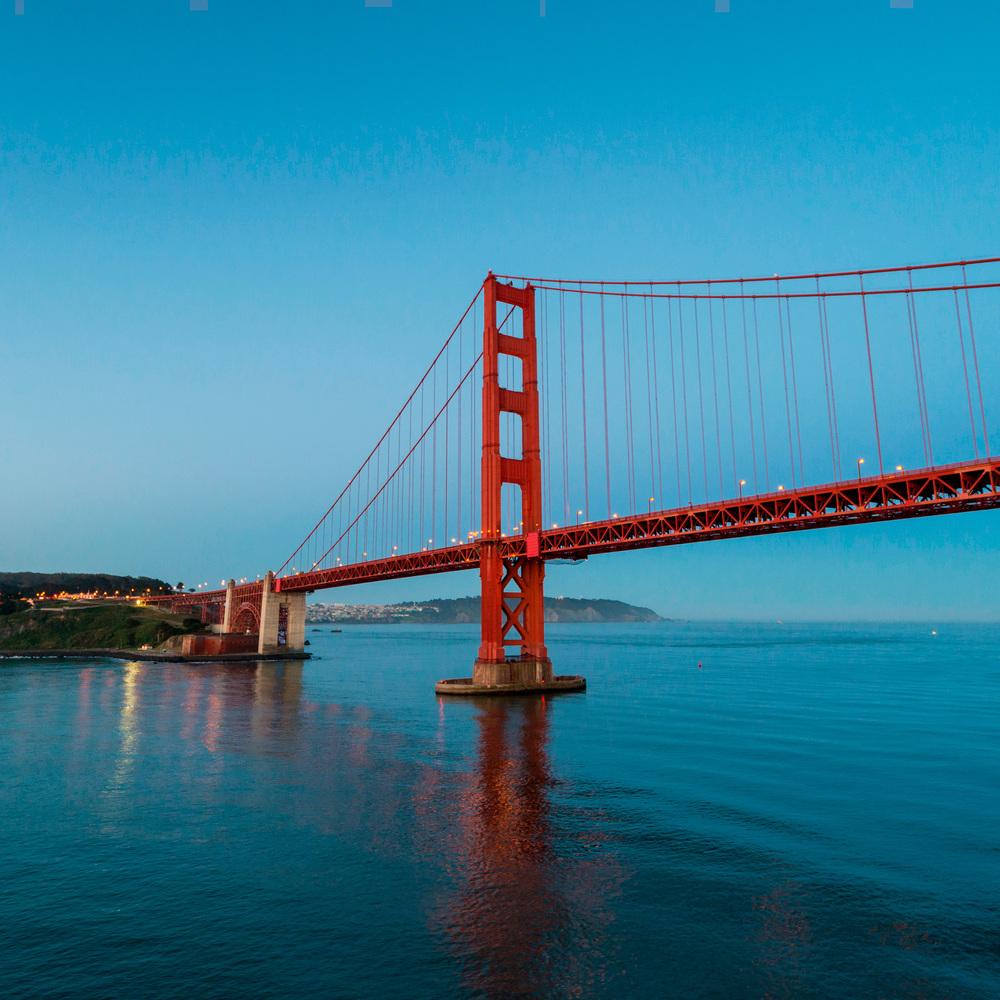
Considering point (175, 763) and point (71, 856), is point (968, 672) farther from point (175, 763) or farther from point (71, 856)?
point (71, 856)

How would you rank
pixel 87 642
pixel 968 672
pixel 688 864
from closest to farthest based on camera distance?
1. pixel 688 864
2. pixel 968 672
3. pixel 87 642

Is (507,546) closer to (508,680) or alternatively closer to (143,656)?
(508,680)

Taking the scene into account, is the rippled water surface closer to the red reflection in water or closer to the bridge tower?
the red reflection in water

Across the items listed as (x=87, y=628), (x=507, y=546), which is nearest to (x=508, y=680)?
(x=507, y=546)

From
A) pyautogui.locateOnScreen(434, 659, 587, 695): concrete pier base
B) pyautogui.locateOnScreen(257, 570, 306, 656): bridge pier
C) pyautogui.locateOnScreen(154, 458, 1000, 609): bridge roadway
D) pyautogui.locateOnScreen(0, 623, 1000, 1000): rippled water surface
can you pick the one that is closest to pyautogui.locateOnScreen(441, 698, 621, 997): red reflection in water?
pyautogui.locateOnScreen(0, 623, 1000, 1000): rippled water surface

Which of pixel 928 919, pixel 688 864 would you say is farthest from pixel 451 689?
pixel 928 919

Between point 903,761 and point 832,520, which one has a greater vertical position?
point 832,520

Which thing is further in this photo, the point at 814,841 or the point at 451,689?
the point at 451,689
